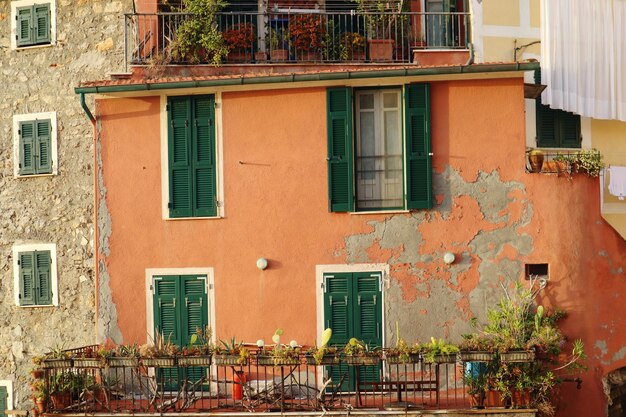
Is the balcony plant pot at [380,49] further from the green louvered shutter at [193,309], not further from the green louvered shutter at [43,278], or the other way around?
the green louvered shutter at [43,278]

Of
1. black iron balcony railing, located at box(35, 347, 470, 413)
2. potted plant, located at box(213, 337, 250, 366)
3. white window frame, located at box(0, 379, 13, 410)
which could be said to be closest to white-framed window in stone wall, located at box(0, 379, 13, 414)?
white window frame, located at box(0, 379, 13, 410)

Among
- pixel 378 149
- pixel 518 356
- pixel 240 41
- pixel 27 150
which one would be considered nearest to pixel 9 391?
pixel 27 150

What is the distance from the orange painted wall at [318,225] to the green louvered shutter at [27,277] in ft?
7.78

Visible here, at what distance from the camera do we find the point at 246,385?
43.0 ft

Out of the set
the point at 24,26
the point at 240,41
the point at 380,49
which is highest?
the point at 24,26

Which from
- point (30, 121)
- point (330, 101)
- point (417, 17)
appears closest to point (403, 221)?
point (330, 101)

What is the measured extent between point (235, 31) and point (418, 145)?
3711 millimetres

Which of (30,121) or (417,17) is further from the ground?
(417,17)

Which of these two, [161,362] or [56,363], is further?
[56,363]

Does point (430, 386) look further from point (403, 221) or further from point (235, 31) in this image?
point (235, 31)

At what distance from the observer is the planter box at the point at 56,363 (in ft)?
43.3

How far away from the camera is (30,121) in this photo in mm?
16406

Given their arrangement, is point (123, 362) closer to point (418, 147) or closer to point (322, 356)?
point (322, 356)

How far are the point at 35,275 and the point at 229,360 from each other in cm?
489
